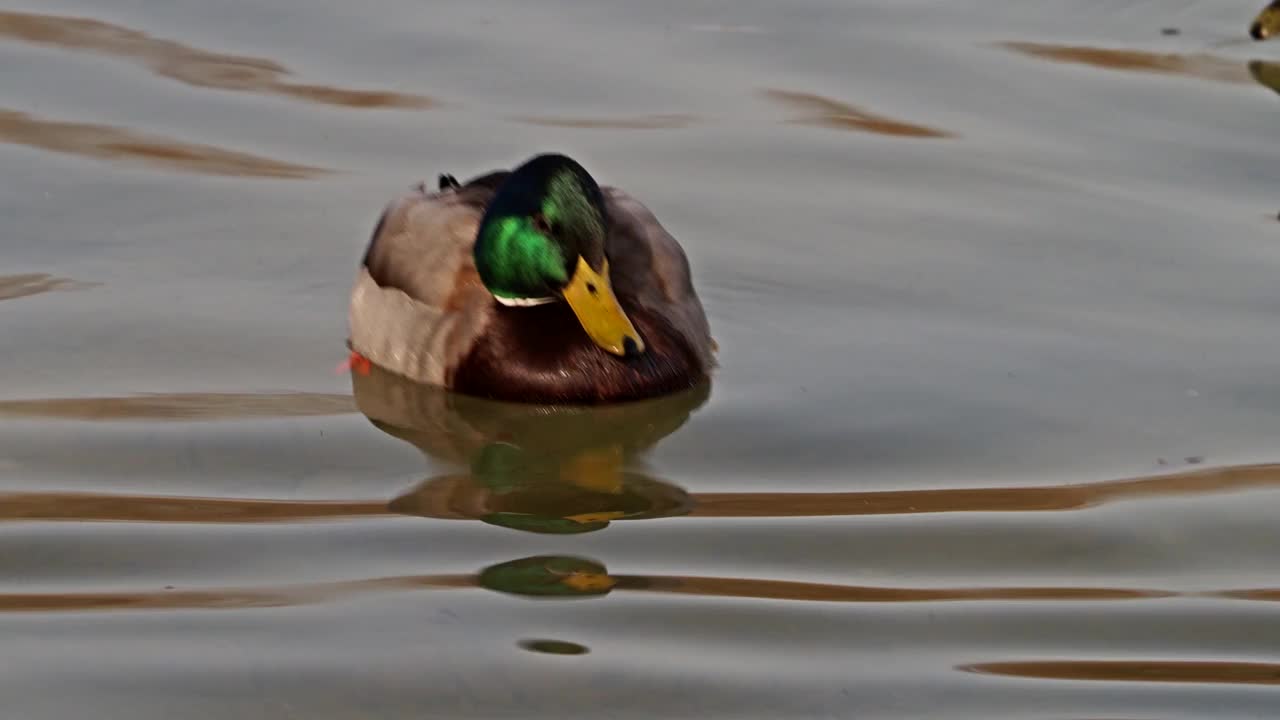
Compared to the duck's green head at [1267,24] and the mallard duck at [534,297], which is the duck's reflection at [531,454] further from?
the duck's green head at [1267,24]

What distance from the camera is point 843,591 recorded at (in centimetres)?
580

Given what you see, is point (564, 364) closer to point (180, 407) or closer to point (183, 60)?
point (180, 407)

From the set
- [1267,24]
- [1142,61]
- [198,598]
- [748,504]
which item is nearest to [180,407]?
[198,598]

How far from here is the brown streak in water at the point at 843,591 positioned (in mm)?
5766

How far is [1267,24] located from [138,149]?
5.29 m

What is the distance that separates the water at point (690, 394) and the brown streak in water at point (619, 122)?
27mm

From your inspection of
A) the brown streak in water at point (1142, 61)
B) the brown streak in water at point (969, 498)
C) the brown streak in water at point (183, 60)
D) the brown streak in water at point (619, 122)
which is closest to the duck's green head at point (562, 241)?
the brown streak in water at point (969, 498)

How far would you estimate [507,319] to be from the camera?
7574 millimetres

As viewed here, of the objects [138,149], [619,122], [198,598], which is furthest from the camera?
[619,122]

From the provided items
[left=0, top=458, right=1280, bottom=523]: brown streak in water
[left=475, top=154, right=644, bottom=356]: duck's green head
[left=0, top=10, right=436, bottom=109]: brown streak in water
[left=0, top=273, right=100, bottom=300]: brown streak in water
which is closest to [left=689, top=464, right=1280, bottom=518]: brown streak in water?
[left=0, top=458, right=1280, bottom=523]: brown streak in water

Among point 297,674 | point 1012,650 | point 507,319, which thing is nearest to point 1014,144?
point 507,319

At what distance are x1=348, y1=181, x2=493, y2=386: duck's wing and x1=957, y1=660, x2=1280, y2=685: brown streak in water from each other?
8.82 ft

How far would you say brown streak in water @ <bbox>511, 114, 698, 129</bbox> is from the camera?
1009 cm

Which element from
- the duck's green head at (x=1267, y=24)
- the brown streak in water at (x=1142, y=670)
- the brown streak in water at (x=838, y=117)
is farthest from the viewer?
the duck's green head at (x=1267, y=24)
